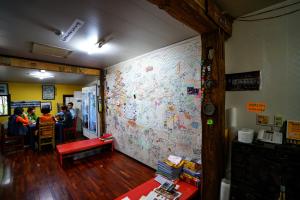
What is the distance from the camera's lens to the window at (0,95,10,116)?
5.29m

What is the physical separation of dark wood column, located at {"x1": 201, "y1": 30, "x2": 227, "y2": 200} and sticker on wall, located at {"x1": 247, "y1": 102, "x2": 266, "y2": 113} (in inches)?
12.9

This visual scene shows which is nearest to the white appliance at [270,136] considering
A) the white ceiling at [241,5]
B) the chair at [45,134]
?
the white ceiling at [241,5]

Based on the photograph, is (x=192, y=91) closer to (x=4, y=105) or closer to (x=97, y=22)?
(x=97, y=22)

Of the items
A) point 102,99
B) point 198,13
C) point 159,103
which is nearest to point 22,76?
point 102,99

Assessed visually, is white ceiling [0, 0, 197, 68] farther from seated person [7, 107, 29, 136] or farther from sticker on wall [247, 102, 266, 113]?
seated person [7, 107, 29, 136]

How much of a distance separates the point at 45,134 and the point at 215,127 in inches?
185

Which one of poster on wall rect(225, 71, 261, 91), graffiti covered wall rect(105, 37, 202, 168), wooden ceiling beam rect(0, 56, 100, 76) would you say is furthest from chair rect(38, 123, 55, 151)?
poster on wall rect(225, 71, 261, 91)

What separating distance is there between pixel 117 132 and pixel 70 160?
125 cm

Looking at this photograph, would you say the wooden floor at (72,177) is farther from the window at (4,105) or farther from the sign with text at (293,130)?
the window at (4,105)

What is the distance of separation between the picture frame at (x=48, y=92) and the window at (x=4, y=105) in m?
Result: 1.13

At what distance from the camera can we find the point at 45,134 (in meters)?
4.18

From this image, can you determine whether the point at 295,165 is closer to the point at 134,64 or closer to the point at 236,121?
the point at 236,121

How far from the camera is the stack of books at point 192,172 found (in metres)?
1.87

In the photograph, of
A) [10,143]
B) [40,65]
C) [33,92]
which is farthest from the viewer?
[33,92]
